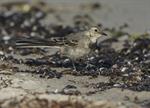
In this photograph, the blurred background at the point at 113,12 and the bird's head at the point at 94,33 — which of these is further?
the blurred background at the point at 113,12

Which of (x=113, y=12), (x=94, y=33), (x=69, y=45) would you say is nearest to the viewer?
(x=69, y=45)

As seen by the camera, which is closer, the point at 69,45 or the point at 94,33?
the point at 69,45

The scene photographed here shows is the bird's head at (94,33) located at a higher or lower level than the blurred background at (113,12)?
higher

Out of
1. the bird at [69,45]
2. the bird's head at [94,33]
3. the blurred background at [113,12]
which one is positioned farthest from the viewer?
the blurred background at [113,12]

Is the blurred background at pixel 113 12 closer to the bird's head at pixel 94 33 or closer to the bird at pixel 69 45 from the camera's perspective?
the bird's head at pixel 94 33

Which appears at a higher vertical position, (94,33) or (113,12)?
(94,33)

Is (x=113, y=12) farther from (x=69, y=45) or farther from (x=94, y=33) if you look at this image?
(x=69, y=45)

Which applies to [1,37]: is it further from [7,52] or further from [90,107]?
[90,107]

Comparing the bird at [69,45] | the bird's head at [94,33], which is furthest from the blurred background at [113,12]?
the bird at [69,45]

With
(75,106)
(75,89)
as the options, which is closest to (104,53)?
(75,89)

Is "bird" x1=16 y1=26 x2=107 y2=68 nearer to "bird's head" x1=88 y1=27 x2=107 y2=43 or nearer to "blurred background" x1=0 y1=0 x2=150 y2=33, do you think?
"bird's head" x1=88 y1=27 x2=107 y2=43

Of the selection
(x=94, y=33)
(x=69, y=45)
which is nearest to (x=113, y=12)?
(x=94, y=33)
